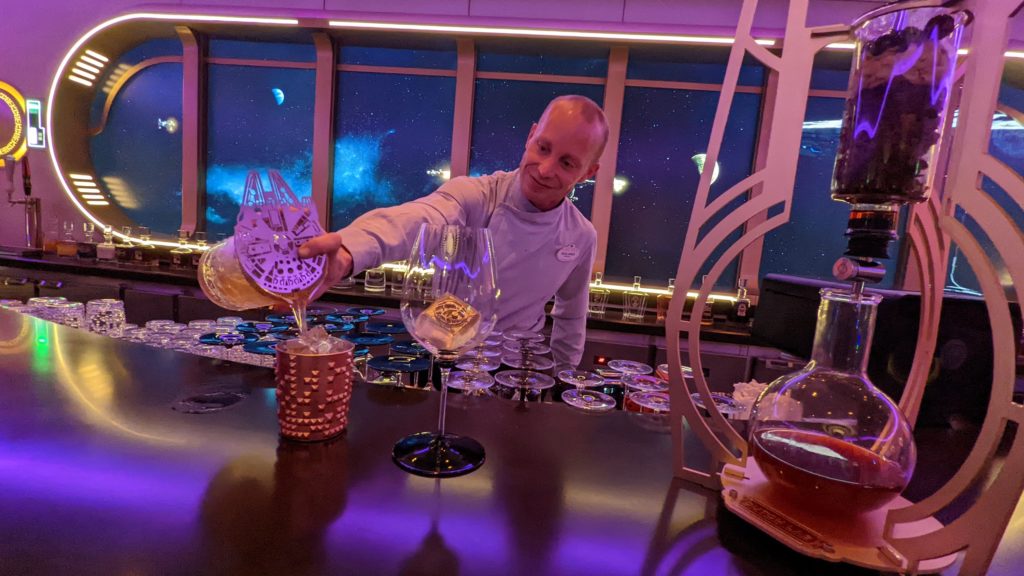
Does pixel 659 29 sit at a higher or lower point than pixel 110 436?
higher

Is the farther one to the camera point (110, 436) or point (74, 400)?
point (74, 400)

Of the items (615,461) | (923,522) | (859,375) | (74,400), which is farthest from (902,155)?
(74,400)

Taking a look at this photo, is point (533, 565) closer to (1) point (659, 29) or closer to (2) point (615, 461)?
(2) point (615, 461)

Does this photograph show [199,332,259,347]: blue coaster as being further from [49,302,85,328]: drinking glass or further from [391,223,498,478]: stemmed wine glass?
[391,223,498,478]: stemmed wine glass

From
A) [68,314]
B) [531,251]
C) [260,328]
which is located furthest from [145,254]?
[531,251]

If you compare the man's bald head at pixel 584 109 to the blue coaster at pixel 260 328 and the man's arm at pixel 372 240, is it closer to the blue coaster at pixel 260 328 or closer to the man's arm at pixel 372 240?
the man's arm at pixel 372 240

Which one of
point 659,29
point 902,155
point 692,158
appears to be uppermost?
point 659,29

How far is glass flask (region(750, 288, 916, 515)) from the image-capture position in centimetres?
64

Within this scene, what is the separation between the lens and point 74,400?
948 millimetres

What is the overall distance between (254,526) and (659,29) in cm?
349

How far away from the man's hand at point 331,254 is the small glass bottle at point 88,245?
176 inches

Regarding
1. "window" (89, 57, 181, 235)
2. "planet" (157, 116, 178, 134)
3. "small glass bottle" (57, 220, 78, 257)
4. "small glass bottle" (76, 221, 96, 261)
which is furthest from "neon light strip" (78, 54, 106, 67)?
"small glass bottle" (57, 220, 78, 257)

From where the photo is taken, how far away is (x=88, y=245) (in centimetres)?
428

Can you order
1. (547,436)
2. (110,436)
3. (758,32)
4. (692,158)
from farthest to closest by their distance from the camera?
(692,158)
(758,32)
(547,436)
(110,436)
